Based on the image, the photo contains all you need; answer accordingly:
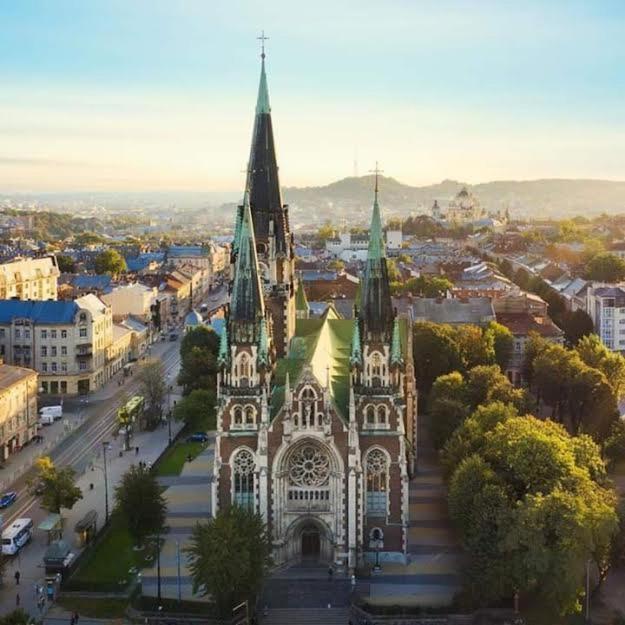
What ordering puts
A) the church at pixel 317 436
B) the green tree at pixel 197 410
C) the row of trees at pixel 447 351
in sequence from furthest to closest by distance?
1. the row of trees at pixel 447 351
2. the green tree at pixel 197 410
3. the church at pixel 317 436

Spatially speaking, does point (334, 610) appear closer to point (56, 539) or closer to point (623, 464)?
point (56, 539)

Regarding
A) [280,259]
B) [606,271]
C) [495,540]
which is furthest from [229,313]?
[606,271]

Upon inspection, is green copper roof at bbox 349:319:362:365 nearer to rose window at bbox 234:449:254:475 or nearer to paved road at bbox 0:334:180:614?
rose window at bbox 234:449:254:475

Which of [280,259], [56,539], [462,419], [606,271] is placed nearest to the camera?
[56,539]

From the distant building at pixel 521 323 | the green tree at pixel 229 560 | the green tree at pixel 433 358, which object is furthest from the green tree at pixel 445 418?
the distant building at pixel 521 323

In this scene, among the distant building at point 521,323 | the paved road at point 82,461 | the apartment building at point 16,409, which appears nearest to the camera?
the paved road at point 82,461

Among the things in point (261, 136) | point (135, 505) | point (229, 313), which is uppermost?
point (261, 136)

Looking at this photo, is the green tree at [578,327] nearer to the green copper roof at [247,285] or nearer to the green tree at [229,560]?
the green copper roof at [247,285]
